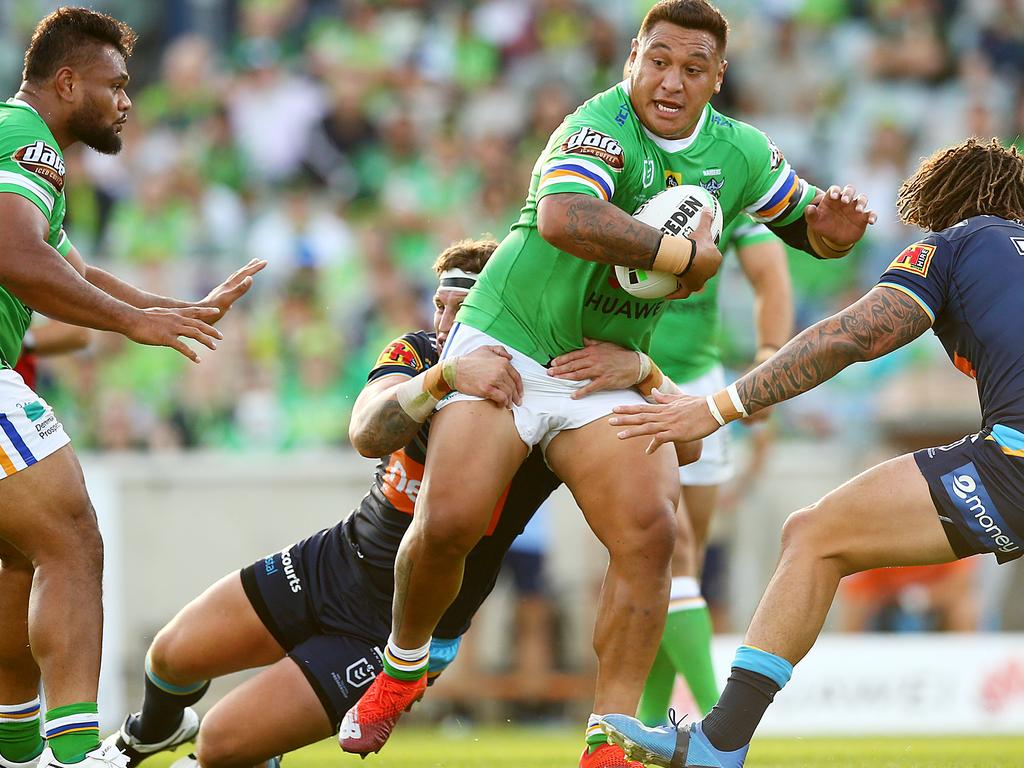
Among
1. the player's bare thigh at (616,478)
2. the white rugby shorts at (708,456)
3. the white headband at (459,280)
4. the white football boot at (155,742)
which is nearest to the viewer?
the player's bare thigh at (616,478)

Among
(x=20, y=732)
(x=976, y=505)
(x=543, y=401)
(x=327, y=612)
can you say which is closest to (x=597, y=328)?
(x=543, y=401)

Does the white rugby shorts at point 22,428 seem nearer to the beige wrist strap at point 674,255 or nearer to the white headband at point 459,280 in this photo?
the white headband at point 459,280

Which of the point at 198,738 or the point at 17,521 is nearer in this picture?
the point at 17,521

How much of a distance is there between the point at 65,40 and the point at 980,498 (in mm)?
3782

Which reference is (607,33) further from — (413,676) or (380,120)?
(413,676)

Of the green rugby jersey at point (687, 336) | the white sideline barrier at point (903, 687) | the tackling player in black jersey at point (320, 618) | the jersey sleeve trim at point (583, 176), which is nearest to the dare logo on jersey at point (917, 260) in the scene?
the jersey sleeve trim at point (583, 176)

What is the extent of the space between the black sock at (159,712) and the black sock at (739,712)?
2254mm

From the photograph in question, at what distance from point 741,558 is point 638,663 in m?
6.70

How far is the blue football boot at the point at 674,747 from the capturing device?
5.13 metres

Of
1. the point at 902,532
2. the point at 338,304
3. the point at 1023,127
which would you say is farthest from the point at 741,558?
the point at 902,532

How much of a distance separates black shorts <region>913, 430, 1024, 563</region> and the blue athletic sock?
742 mm

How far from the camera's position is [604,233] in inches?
206

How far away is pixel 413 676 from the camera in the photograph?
19.3 feet

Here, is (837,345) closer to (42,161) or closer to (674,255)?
(674,255)
